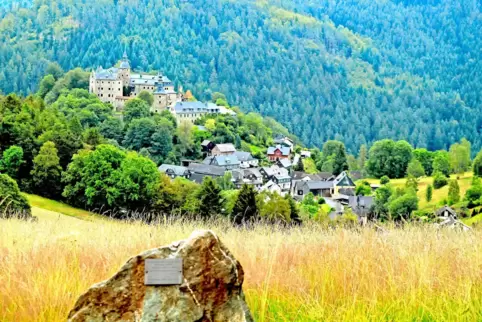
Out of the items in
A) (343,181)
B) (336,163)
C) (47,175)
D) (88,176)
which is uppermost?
(336,163)

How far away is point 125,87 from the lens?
3981 inches

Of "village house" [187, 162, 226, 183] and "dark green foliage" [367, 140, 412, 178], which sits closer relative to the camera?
"village house" [187, 162, 226, 183]

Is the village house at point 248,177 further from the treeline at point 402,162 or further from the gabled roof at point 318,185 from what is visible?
the treeline at point 402,162

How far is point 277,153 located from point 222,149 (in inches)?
557

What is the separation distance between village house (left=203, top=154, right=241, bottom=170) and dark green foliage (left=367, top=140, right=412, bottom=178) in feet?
64.6

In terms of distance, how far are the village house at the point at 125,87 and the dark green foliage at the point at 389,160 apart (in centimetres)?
3206

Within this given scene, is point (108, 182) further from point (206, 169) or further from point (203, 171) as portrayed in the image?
point (206, 169)

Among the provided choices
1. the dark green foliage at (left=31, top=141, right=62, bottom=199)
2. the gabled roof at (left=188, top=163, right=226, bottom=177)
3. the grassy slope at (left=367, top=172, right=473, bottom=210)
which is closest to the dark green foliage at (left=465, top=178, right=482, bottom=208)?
the grassy slope at (left=367, top=172, right=473, bottom=210)

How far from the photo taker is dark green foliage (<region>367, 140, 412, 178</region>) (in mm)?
86750

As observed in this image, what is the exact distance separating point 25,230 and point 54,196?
3474cm

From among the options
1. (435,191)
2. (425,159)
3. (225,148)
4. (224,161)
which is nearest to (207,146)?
(225,148)

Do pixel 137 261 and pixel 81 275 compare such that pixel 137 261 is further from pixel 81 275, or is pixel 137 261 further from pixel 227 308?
pixel 81 275

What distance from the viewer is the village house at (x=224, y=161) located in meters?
77.4

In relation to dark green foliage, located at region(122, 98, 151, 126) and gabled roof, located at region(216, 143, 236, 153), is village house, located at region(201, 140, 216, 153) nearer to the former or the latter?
gabled roof, located at region(216, 143, 236, 153)
